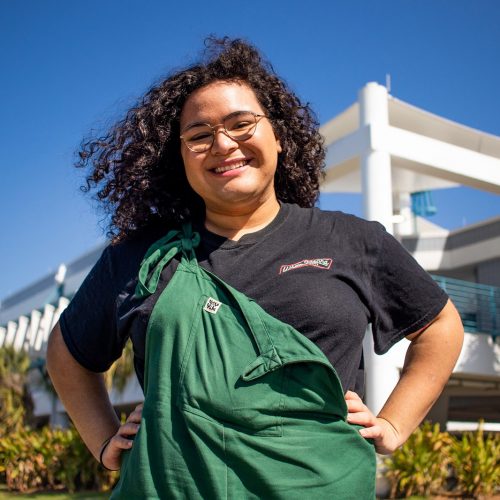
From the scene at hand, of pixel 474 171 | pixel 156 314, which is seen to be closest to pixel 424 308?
pixel 156 314

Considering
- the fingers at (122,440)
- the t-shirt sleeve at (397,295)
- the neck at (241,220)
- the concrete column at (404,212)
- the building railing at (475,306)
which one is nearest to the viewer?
the fingers at (122,440)

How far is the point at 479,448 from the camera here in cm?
998

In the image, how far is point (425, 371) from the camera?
6.43 feet

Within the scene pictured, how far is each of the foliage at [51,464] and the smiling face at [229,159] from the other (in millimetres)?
11886

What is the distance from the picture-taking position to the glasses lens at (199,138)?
6.44 feet

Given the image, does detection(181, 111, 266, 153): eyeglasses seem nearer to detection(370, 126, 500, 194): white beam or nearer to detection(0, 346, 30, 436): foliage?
detection(370, 126, 500, 194): white beam

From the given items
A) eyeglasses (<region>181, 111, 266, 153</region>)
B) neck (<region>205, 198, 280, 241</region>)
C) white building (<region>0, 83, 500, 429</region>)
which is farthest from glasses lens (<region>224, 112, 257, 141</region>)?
white building (<region>0, 83, 500, 429</region>)

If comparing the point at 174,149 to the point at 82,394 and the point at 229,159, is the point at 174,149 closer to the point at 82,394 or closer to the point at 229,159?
the point at 229,159

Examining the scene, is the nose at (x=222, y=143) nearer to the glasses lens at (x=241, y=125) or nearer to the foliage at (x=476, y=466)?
the glasses lens at (x=241, y=125)

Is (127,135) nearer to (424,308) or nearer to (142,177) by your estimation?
(142,177)

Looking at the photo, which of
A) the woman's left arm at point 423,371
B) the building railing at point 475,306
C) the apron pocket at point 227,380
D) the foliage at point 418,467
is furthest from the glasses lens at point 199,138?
the building railing at point 475,306

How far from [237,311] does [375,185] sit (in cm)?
1056

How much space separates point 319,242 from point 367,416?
50 cm

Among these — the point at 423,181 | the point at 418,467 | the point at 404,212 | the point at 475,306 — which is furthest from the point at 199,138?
the point at 404,212
